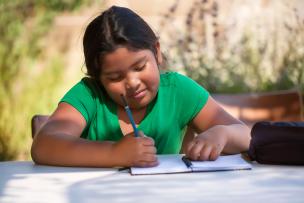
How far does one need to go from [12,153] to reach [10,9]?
92 centimetres

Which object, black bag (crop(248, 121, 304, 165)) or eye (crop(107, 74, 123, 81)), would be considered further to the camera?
eye (crop(107, 74, 123, 81))

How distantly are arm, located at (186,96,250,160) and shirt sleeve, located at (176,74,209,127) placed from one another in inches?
0.6

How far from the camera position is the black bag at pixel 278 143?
4.79 feet

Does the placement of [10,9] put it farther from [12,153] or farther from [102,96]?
[102,96]

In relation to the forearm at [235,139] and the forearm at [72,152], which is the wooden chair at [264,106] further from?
the forearm at [72,152]

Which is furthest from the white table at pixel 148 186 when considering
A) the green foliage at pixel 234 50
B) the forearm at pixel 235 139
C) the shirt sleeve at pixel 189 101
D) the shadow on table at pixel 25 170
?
the green foliage at pixel 234 50

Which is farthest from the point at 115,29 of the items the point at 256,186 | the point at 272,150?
the point at 256,186

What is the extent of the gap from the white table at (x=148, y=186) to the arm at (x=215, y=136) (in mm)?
100

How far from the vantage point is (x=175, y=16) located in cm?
418

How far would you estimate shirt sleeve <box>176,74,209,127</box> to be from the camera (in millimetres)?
1946

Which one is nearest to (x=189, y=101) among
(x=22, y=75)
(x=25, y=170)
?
(x=25, y=170)

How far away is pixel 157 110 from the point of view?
6.27 ft

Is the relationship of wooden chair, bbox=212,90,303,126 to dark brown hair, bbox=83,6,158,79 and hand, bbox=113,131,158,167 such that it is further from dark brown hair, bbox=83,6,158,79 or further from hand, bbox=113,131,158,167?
hand, bbox=113,131,158,167

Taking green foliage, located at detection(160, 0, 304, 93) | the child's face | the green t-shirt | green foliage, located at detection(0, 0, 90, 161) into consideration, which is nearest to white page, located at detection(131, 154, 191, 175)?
the child's face
